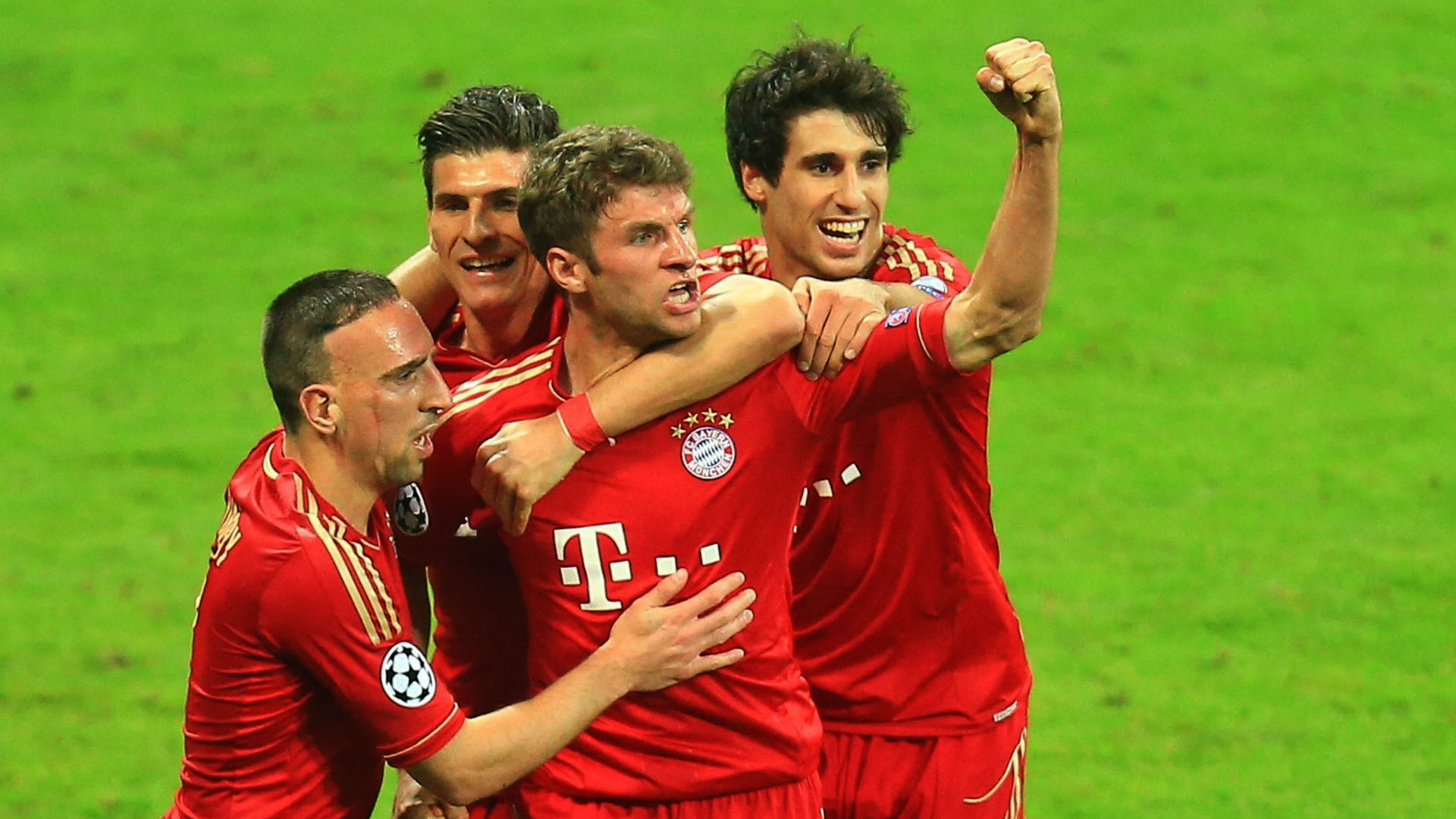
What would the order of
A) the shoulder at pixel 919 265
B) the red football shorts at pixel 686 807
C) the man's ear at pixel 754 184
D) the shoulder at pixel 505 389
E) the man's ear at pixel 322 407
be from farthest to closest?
the man's ear at pixel 754 184 → the shoulder at pixel 919 265 → the shoulder at pixel 505 389 → the red football shorts at pixel 686 807 → the man's ear at pixel 322 407

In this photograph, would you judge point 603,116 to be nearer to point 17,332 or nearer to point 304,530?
point 17,332

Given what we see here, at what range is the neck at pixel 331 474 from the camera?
4629mm

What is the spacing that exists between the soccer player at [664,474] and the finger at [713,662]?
0.06 metres

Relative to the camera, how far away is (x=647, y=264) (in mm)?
4551

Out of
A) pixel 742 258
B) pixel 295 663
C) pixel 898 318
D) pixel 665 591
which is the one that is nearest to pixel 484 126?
pixel 742 258

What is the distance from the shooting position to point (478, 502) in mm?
4965

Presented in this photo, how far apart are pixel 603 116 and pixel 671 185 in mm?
10238

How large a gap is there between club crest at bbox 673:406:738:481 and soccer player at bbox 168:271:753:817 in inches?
10.9

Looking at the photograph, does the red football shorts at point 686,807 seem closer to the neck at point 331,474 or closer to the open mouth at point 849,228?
the neck at point 331,474

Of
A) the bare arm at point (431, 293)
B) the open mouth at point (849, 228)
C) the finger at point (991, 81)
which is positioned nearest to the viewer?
the finger at point (991, 81)

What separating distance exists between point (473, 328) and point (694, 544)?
1093 millimetres

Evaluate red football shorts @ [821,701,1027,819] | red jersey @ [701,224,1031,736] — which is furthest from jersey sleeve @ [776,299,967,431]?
red football shorts @ [821,701,1027,819]

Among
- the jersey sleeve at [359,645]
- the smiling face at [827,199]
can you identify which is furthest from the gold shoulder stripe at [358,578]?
the smiling face at [827,199]

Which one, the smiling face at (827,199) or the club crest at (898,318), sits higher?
the smiling face at (827,199)
